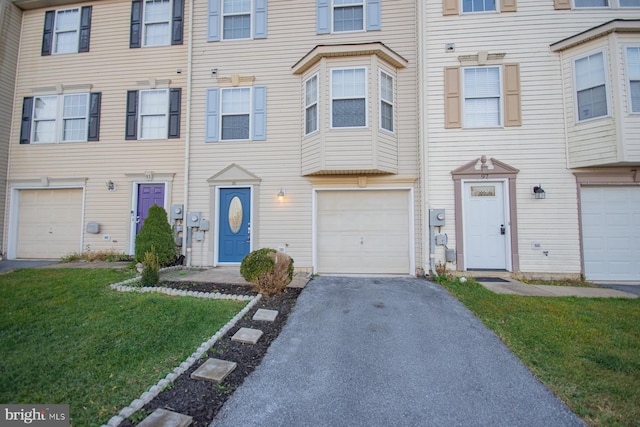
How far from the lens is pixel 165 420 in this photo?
7.24 ft

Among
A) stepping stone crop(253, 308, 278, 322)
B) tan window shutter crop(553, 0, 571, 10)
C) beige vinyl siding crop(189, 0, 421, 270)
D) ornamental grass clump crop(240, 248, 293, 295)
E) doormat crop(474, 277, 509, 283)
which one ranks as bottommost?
stepping stone crop(253, 308, 278, 322)

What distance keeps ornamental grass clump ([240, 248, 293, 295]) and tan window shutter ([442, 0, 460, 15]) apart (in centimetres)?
755

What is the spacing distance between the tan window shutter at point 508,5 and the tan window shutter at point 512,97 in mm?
1469

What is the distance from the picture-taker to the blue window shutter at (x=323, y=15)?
25.6 feet

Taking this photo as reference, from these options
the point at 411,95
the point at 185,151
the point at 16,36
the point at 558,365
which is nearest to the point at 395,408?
the point at 558,365

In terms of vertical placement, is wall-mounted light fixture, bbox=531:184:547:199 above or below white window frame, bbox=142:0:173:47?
below

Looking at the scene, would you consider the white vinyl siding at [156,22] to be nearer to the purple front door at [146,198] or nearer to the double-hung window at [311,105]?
the purple front door at [146,198]

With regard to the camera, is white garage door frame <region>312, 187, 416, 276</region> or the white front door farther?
white garage door frame <region>312, 187, 416, 276</region>

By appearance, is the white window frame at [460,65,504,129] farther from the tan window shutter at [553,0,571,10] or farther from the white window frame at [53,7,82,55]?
the white window frame at [53,7,82,55]

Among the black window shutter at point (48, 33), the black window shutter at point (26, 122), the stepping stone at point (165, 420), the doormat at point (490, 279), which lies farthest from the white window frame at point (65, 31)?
the doormat at point (490, 279)

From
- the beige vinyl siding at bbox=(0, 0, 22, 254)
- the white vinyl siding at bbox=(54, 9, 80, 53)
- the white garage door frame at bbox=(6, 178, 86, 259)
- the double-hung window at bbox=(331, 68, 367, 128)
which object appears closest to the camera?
the double-hung window at bbox=(331, 68, 367, 128)

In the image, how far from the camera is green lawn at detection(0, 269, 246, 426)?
8.21 feet

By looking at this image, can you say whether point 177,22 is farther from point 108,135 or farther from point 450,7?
point 450,7

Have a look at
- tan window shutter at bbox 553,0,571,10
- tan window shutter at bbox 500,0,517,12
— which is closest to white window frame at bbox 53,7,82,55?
tan window shutter at bbox 500,0,517,12
